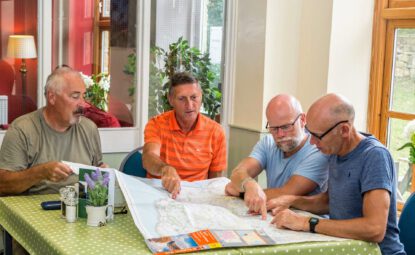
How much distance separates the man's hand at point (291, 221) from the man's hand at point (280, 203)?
19cm

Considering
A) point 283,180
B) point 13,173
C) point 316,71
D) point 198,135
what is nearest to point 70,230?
point 13,173

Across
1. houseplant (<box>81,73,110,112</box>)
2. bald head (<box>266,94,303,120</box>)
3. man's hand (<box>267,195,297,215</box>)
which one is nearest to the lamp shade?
houseplant (<box>81,73,110,112</box>)

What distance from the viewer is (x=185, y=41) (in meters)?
4.23

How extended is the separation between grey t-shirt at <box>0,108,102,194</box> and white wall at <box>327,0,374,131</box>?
5.53ft

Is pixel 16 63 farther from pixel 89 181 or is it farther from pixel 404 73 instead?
pixel 404 73

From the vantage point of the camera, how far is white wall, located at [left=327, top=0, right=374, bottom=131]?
13.1 feet

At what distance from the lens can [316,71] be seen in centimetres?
409

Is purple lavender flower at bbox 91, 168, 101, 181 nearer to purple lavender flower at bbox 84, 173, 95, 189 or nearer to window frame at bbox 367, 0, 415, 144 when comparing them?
purple lavender flower at bbox 84, 173, 95, 189

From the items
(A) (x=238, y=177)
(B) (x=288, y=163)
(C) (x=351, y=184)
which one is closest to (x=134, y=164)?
(A) (x=238, y=177)

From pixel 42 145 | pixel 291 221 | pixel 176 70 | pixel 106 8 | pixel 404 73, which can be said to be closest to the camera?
pixel 291 221

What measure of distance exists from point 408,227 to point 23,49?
2.34m

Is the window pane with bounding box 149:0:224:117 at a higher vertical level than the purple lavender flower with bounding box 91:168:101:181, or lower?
higher

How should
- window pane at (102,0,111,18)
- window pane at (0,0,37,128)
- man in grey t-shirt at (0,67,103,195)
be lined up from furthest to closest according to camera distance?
1. window pane at (102,0,111,18)
2. window pane at (0,0,37,128)
3. man in grey t-shirt at (0,67,103,195)

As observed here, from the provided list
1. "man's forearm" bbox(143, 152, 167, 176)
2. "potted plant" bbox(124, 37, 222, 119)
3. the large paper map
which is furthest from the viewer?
"potted plant" bbox(124, 37, 222, 119)
